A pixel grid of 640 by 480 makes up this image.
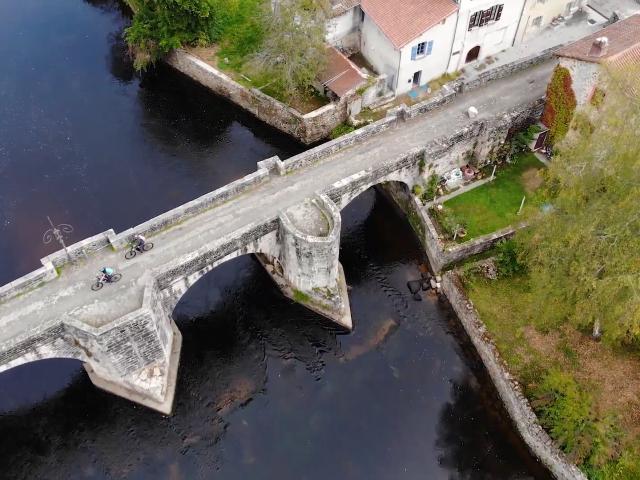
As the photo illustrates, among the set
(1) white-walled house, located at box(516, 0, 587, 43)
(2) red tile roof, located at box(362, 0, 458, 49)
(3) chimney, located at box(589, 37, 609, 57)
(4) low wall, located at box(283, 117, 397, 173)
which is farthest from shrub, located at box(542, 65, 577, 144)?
(1) white-walled house, located at box(516, 0, 587, 43)

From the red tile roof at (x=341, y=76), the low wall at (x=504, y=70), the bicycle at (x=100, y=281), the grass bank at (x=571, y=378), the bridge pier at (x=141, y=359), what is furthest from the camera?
the red tile roof at (x=341, y=76)

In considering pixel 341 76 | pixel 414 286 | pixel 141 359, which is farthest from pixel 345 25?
pixel 141 359

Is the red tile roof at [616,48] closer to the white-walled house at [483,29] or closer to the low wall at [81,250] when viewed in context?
the white-walled house at [483,29]

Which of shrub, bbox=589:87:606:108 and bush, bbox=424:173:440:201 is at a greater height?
shrub, bbox=589:87:606:108

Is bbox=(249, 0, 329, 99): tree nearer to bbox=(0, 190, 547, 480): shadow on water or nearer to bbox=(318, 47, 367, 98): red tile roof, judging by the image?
bbox=(318, 47, 367, 98): red tile roof

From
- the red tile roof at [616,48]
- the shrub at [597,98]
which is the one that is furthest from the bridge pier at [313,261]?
the red tile roof at [616,48]

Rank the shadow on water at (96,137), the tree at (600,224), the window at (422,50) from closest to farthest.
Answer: the tree at (600,224) → the shadow on water at (96,137) → the window at (422,50)

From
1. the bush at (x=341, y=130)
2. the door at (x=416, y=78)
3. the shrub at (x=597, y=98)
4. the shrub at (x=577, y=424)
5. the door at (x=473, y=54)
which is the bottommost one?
the shrub at (x=577, y=424)

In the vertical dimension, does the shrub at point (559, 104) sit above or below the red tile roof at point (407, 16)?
below
